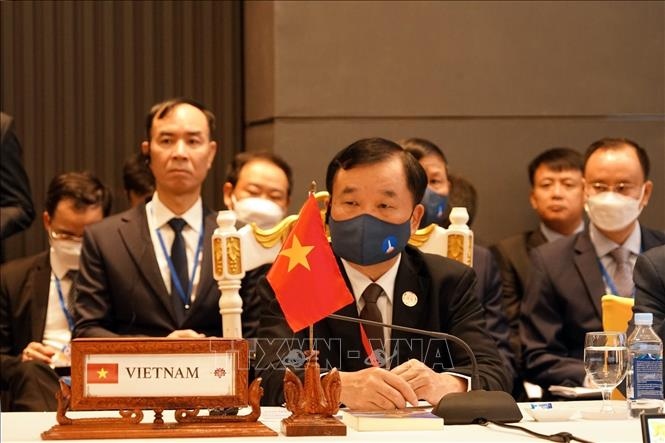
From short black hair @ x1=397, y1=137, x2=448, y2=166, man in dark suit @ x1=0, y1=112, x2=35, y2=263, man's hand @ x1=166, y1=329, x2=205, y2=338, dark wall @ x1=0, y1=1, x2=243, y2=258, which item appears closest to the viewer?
man's hand @ x1=166, y1=329, x2=205, y2=338

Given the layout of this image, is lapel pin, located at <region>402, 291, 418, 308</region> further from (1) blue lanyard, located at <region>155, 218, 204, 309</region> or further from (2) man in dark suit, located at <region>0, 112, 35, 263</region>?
(2) man in dark suit, located at <region>0, 112, 35, 263</region>

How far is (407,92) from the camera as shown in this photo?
5867 mm

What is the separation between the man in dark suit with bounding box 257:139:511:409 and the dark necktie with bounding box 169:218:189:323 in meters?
1.06

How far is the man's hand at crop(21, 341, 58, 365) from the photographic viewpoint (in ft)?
15.3

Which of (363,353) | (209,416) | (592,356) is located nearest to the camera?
(209,416)

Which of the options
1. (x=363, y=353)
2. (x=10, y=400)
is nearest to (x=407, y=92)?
(x=10, y=400)

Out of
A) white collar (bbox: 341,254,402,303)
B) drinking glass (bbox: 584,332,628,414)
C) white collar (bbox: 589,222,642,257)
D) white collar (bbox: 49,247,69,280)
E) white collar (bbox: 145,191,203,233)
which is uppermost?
white collar (bbox: 145,191,203,233)

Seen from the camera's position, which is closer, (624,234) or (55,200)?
(624,234)

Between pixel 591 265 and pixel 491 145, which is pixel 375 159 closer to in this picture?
pixel 591 265

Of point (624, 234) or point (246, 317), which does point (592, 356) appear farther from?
point (624, 234)

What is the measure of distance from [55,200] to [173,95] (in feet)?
3.65

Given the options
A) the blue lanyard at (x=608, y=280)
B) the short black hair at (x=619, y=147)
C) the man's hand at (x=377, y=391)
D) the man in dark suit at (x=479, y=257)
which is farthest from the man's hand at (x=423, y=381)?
the short black hair at (x=619, y=147)

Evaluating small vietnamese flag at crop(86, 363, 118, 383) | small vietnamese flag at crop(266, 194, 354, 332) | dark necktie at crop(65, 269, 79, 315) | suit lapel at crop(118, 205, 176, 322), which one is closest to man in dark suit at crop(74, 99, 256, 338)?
suit lapel at crop(118, 205, 176, 322)

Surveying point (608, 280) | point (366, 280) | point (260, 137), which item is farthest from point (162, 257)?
point (608, 280)
